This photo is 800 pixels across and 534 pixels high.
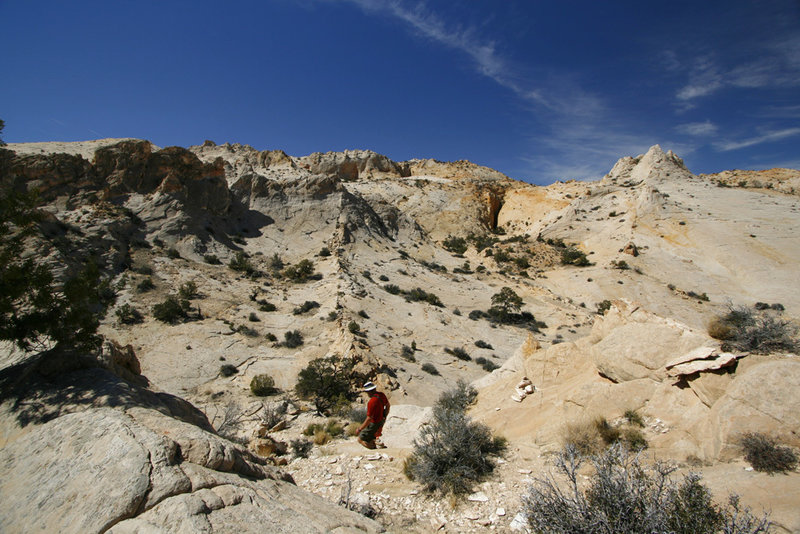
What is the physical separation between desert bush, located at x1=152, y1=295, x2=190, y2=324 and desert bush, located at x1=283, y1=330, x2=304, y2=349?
18.5 feet

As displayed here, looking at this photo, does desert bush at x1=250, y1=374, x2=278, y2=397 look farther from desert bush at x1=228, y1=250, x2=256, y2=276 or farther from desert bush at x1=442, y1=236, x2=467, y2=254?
desert bush at x1=442, y1=236, x2=467, y2=254

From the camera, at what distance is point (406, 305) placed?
23984 millimetres

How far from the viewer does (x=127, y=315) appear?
17.7 meters

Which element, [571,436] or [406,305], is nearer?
[571,436]

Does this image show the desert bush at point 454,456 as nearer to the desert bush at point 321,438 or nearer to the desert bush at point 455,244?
the desert bush at point 321,438

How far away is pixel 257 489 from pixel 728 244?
41.7m

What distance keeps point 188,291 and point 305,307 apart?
6813mm

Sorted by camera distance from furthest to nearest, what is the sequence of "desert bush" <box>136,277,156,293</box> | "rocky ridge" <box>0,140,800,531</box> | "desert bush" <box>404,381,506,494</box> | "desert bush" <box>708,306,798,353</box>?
1. "desert bush" <box>136,277,156,293</box>
2. "desert bush" <box>404,381,506,494</box>
3. "desert bush" <box>708,306,798,353</box>
4. "rocky ridge" <box>0,140,800,531</box>

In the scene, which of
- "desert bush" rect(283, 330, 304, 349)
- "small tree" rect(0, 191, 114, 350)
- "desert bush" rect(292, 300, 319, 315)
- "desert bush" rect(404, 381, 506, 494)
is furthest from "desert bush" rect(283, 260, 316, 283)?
"desert bush" rect(404, 381, 506, 494)

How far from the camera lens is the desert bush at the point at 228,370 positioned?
48.0 ft

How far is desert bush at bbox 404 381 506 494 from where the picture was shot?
5.15 m

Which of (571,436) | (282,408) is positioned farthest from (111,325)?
(571,436)

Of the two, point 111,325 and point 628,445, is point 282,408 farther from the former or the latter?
point 111,325

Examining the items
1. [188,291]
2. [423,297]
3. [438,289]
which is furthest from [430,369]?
[188,291]
